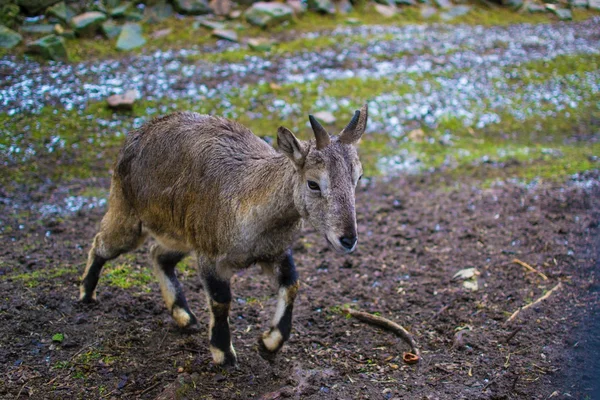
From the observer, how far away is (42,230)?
7.94m

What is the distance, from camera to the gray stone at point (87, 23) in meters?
12.7

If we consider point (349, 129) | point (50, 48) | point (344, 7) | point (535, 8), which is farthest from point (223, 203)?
point (535, 8)

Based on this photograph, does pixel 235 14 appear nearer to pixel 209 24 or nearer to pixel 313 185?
pixel 209 24

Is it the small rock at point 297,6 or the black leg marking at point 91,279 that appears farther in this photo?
the small rock at point 297,6

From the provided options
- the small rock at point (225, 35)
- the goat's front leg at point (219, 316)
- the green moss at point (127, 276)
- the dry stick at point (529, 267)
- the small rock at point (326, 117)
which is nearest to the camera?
the goat's front leg at point (219, 316)

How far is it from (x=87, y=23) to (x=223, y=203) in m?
9.17

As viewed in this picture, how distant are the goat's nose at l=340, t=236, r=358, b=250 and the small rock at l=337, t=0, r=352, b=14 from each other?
12.5m

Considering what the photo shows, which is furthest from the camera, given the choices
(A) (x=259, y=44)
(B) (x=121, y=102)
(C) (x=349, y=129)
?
(A) (x=259, y=44)

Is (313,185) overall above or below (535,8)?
above

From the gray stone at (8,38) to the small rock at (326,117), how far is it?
240 inches

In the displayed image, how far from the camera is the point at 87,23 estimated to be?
12.8m

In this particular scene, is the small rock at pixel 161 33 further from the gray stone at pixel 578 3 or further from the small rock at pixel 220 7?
the gray stone at pixel 578 3

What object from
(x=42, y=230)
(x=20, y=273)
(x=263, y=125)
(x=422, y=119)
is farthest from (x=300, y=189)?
(x=422, y=119)

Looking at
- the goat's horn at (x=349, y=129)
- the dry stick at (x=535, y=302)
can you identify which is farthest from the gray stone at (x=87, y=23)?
the dry stick at (x=535, y=302)
